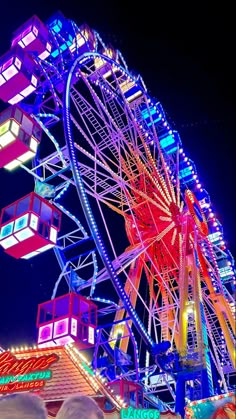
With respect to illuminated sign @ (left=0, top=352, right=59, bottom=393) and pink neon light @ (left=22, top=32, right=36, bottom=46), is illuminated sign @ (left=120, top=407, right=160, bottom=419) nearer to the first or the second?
illuminated sign @ (left=0, top=352, right=59, bottom=393)

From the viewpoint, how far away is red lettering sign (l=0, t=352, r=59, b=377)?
472 inches

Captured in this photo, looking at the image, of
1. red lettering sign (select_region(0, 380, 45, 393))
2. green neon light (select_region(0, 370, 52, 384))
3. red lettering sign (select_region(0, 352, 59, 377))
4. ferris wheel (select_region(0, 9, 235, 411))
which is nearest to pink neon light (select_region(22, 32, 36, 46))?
ferris wheel (select_region(0, 9, 235, 411))

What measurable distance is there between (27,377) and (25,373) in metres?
0.13

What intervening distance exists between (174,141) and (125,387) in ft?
42.1

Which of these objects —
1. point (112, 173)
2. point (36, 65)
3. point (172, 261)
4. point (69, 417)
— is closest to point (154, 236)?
point (172, 261)

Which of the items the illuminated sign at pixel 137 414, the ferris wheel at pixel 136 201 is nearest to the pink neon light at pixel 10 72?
the ferris wheel at pixel 136 201

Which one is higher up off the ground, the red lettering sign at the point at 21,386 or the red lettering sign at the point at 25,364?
the red lettering sign at the point at 25,364

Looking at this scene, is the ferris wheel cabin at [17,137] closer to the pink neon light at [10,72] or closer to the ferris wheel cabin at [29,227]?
the ferris wheel cabin at [29,227]

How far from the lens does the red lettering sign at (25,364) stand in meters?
12.0

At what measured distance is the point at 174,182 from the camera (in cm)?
2344

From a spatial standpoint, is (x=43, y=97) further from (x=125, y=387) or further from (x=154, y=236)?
(x=125, y=387)

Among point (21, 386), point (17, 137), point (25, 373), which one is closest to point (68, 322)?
point (25, 373)

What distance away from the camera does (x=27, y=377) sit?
39.0ft

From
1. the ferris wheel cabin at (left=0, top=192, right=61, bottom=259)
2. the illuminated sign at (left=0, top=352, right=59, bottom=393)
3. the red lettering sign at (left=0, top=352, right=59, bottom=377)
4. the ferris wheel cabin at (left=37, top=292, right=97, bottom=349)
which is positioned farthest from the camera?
the ferris wheel cabin at (left=37, top=292, right=97, bottom=349)
